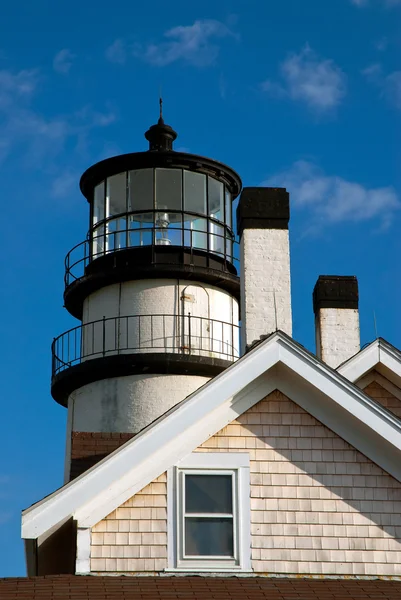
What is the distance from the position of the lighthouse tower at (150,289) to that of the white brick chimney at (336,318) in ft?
18.6

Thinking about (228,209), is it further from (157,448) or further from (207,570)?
(207,570)

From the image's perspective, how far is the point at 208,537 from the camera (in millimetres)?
11812

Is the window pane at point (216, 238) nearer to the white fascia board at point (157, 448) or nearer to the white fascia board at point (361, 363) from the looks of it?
the white fascia board at point (361, 363)

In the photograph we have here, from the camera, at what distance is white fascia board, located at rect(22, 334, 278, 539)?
11.4 meters

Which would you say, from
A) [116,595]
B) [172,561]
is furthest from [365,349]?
[116,595]

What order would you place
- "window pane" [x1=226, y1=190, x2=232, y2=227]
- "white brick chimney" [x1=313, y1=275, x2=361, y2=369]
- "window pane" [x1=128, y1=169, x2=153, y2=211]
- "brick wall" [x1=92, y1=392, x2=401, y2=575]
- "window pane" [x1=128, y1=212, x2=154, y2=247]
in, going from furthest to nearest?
"window pane" [x1=226, y1=190, x2=232, y2=227], "window pane" [x1=128, y1=169, x2=153, y2=211], "window pane" [x1=128, y1=212, x2=154, y2=247], "white brick chimney" [x1=313, y1=275, x2=361, y2=369], "brick wall" [x1=92, y1=392, x2=401, y2=575]

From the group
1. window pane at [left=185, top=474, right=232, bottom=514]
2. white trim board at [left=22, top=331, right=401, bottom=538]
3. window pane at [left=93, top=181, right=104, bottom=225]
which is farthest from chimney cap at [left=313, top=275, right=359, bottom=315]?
window pane at [left=93, top=181, right=104, bottom=225]

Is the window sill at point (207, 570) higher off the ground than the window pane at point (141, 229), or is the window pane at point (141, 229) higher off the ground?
the window pane at point (141, 229)

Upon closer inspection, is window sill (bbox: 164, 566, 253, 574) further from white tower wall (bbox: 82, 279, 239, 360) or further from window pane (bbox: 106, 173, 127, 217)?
window pane (bbox: 106, 173, 127, 217)

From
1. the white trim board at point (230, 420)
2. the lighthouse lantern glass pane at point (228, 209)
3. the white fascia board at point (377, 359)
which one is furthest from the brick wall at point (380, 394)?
the lighthouse lantern glass pane at point (228, 209)

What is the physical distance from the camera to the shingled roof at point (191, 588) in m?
10.9

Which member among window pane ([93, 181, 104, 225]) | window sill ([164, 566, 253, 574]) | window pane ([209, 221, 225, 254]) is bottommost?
window sill ([164, 566, 253, 574])

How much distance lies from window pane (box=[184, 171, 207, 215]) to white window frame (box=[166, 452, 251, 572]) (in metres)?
12.4

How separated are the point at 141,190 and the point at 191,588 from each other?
44.8 feet
